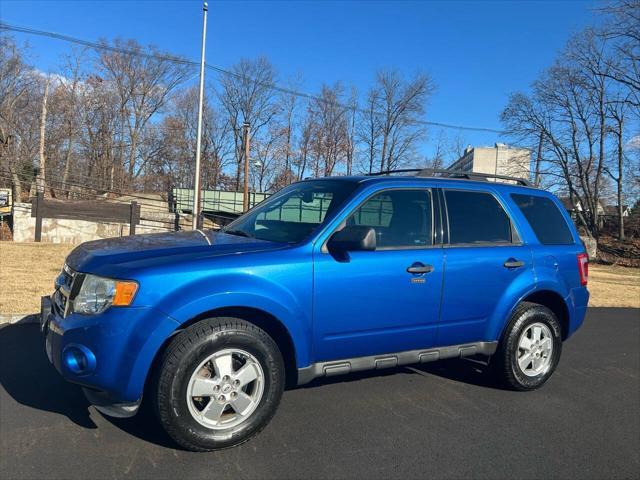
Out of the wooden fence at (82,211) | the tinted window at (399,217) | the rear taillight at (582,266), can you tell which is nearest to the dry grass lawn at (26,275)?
the tinted window at (399,217)

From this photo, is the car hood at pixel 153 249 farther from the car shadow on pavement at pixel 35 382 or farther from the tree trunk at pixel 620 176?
the tree trunk at pixel 620 176

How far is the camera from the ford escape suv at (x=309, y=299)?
9.37ft

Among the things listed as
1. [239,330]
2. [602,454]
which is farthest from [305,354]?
[602,454]

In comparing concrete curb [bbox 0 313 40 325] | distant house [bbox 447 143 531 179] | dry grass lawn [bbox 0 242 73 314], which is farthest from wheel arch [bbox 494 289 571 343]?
distant house [bbox 447 143 531 179]

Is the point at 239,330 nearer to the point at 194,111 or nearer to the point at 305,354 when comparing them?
the point at 305,354

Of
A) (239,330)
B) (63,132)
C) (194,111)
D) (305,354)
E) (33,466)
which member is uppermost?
(194,111)

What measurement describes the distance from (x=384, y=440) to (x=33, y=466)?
86.6 inches

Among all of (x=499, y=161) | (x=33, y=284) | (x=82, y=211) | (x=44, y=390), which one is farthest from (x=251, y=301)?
(x=499, y=161)

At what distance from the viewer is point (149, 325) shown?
280cm

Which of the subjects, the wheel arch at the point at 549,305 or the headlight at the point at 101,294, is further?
the wheel arch at the point at 549,305

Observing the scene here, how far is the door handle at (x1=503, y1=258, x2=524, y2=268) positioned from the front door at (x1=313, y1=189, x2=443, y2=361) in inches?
28.6

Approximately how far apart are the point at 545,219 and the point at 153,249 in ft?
12.0

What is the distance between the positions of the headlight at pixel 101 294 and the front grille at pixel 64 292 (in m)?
0.15

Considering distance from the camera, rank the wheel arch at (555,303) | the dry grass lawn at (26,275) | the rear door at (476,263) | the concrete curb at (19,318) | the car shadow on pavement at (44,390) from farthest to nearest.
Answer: the dry grass lawn at (26,275), the concrete curb at (19,318), the wheel arch at (555,303), the rear door at (476,263), the car shadow on pavement at (44,390)
